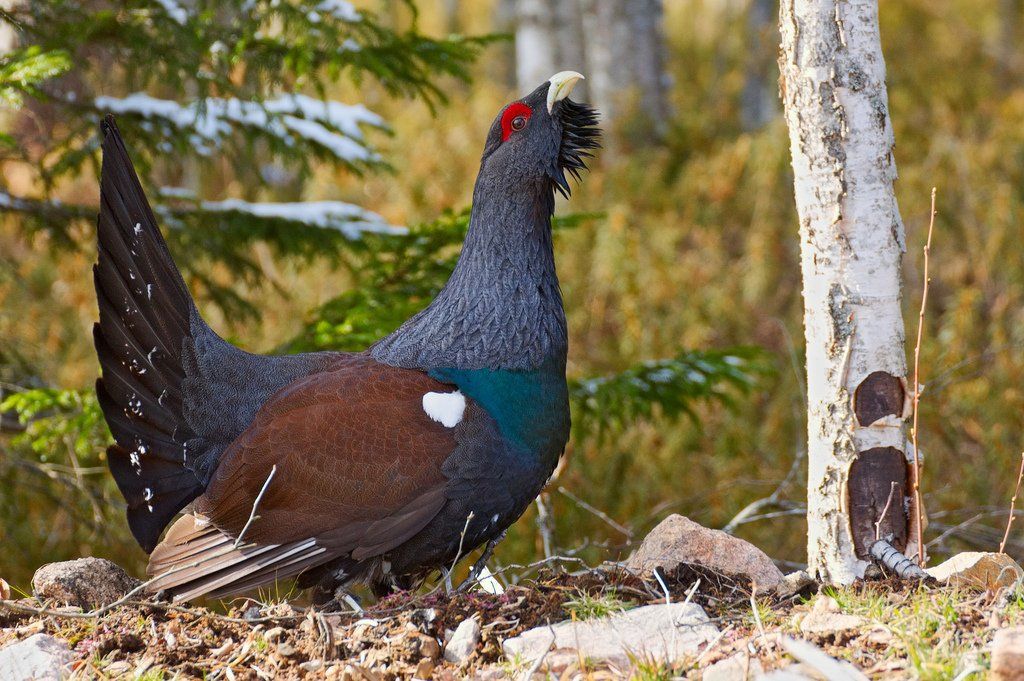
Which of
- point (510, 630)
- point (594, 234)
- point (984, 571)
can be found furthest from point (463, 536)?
point (594, 234)

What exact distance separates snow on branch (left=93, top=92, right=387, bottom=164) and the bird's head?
1.62m

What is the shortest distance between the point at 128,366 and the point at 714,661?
98.3 inches

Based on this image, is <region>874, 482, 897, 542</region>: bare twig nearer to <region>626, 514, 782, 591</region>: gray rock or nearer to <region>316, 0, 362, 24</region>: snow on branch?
<region>626, 514, 782, 591</region>: gray rock

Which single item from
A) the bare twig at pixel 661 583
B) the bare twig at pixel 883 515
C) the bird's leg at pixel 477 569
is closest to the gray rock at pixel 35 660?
the bird's leg at pixel 477 569

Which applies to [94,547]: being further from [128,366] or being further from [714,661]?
[714,661]

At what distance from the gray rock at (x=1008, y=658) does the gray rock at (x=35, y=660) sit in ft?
8.92

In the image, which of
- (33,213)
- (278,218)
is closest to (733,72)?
(278,218)

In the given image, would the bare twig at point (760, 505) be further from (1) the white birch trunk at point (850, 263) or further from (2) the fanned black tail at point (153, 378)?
(2) the fanned black tail at point (153, 378)

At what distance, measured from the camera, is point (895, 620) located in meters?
3.02

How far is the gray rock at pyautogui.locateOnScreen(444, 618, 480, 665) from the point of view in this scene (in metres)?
3.22

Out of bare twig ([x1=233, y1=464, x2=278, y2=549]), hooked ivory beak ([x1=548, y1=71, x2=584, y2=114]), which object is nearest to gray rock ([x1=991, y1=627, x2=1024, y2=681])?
bare twig ([x1=233, y1=464, x2=278, y2=549])

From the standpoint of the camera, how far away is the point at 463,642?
3236 mm

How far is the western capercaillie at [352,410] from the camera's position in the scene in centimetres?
369

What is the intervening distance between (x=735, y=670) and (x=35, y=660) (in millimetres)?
2192
